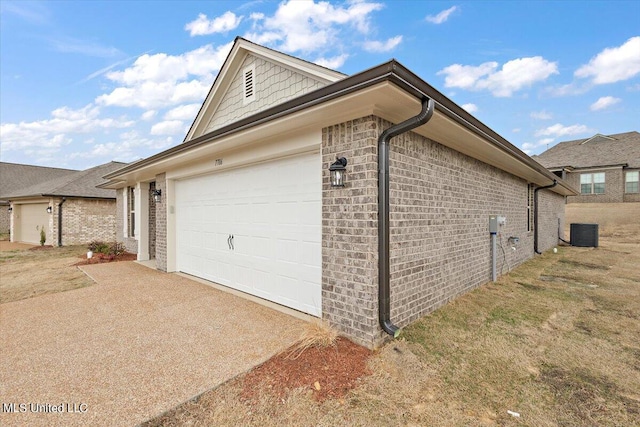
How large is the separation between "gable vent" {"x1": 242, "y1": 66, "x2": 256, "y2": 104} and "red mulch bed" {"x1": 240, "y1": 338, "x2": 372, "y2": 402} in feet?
23.6

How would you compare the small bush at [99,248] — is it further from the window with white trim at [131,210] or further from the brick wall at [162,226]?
the brick wall at [162,226]

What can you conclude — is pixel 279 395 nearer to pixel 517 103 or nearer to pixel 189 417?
pixel 189 417

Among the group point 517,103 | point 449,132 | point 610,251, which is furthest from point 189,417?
point 610,251

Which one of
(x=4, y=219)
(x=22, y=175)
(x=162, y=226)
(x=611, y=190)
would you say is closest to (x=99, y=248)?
(x=162, y=226)

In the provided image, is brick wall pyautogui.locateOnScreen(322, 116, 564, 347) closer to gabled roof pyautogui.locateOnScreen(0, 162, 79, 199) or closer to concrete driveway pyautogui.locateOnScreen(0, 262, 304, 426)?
concrete driveway pyautogui.locateOnScreen(0, 262, 304, 426)

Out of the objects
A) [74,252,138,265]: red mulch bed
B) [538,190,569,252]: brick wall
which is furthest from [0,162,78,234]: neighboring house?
[538,190,569,252]: brick wall

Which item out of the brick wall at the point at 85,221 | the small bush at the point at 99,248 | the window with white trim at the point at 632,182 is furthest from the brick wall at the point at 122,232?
the window with white trim at the point at 632,182

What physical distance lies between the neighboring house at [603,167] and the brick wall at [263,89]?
86.9 ft

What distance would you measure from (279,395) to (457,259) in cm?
407

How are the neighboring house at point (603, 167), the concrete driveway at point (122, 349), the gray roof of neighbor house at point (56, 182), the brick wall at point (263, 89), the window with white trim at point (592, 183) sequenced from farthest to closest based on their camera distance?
the window with white trim at point (592, 183) → the neighboring house at point (603, 167) → the gray roof of neighbor house at point (56, 182) → the brick wall at point (263, 89) → the concrete driveway at point (122, 349)

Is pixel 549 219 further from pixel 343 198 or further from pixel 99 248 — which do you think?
pixel 99 248

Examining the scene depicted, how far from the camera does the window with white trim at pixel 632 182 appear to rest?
2317 cm

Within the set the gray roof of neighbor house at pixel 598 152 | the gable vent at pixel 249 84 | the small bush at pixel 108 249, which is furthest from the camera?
the gray roof of neighbor house at pixel 598 152

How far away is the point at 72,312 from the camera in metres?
4.74
